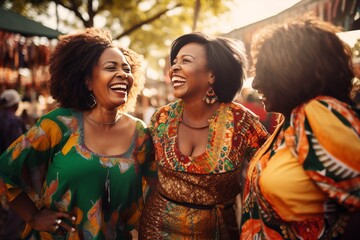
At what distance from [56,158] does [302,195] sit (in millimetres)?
1636

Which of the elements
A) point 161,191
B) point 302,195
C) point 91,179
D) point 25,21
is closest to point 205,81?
point 161,191

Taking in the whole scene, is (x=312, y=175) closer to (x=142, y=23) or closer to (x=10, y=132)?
(x=10, y=132)

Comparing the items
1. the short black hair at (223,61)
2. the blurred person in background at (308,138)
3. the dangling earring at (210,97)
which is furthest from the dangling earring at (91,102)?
the blurred person in background at (308,138)

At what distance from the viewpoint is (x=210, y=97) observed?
2670mm

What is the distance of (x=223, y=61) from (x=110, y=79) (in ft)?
2.76

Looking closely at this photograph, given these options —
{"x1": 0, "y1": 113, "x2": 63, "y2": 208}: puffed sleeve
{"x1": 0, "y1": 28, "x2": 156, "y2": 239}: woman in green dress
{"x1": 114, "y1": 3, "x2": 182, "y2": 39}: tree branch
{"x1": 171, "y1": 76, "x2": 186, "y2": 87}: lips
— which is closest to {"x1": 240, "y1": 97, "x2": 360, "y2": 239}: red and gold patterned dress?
{"x1": 171, "y1": 76, "x2": 186, "y2": 87}: lips

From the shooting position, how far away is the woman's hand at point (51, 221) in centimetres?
236

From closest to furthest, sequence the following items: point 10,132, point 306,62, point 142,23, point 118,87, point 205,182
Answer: point 306,62, point 205,182, point 118,87, point 10,132, point 142,23

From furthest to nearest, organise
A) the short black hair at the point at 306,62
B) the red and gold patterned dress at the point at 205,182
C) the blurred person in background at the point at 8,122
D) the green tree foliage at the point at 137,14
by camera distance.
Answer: the green tree foliage at the point at 137,14 < the blurred person in background at the point at 8,122 < the red and gold patterned dress at the point at 205,182 < the short black hair at the point at 306,62

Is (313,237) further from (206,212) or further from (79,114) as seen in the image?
(79,114)

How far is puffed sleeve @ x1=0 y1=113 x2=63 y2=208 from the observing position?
237 centimetres

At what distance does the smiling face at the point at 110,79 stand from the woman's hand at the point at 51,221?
816 mm

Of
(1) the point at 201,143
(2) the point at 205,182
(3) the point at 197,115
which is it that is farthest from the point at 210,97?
(2) the point at 205,182

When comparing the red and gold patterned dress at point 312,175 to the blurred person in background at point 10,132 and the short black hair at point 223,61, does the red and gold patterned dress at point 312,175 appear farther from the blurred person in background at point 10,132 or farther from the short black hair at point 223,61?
the blurred person in background at point 10,132
